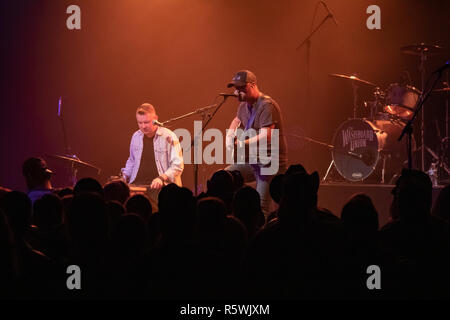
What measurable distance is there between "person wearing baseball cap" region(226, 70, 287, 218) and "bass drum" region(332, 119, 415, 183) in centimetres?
248

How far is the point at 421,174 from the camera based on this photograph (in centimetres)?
299

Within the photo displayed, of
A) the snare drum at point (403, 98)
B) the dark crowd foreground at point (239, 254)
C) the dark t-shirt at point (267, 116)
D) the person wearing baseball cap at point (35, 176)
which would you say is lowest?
the dark crowd foreground at point (239, 254)

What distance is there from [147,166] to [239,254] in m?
5.48

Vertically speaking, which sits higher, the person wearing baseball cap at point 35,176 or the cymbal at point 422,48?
the cymbal at point 422,48

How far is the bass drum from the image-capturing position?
7895mm


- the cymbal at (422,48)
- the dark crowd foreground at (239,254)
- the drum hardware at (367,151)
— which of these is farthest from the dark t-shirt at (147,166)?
the dark crowd foreground at (239,254)

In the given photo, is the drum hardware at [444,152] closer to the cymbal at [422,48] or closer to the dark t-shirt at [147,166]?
the cymbal at [422,48]

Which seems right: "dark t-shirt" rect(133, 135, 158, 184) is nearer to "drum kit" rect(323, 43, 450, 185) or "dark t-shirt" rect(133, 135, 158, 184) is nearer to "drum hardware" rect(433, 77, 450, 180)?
"drum kit" rect(323, 43, 450, 185)

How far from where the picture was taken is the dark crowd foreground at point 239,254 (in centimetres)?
211

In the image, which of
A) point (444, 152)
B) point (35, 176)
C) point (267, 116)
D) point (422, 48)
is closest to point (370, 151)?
point (444, 152)

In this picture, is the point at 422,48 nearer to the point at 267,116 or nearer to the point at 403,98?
the point at 403,98

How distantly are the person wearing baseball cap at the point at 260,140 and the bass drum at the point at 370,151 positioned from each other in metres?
2.48

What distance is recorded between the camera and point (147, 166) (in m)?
7.64

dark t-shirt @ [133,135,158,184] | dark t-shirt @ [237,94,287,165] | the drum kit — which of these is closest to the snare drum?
the drum kit
